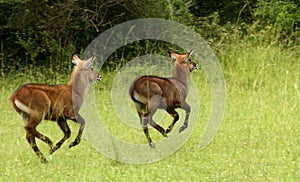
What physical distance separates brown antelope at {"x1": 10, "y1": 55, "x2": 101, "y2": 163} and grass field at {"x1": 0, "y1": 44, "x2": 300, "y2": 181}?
239mm

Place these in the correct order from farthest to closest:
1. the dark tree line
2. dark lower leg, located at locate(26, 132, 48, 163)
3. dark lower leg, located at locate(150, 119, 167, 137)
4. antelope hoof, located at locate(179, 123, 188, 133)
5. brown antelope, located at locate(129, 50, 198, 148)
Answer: the dark tree line
antelope hoof, located at locate(179, 123, 188, 133)
dark lower leg, located at locate(150, 119, 167, 137)
brown antelope, located at locate(129, 50, 198, 148)
dark lower leg, located at locate(26, 132, 48, 163)

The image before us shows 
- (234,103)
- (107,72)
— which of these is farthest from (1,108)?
(234,103)

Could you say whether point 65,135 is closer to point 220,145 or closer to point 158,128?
point 158,128

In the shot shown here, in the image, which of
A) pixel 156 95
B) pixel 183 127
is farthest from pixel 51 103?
pixel 183 127

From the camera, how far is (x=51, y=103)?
773 centimetres

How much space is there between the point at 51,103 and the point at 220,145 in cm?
181

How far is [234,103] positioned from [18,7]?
162 inches

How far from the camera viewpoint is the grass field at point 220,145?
693 centimetres

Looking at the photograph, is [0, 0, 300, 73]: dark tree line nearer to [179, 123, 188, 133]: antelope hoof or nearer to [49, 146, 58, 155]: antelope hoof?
[179, 123, 188, 133]: antelope hoof

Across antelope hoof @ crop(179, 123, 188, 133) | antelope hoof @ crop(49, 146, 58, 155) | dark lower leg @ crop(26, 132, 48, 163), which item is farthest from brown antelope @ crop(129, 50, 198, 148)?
dark lower leg @ crop(26, 132, 48, 163)

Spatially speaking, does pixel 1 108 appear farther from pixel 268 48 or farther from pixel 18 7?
pixel 268 48

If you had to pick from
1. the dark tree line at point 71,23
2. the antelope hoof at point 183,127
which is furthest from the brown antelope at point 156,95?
the dark tree line at point 71,23

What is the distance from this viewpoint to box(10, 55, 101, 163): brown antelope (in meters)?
7.52

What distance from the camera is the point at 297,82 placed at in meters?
11.7
